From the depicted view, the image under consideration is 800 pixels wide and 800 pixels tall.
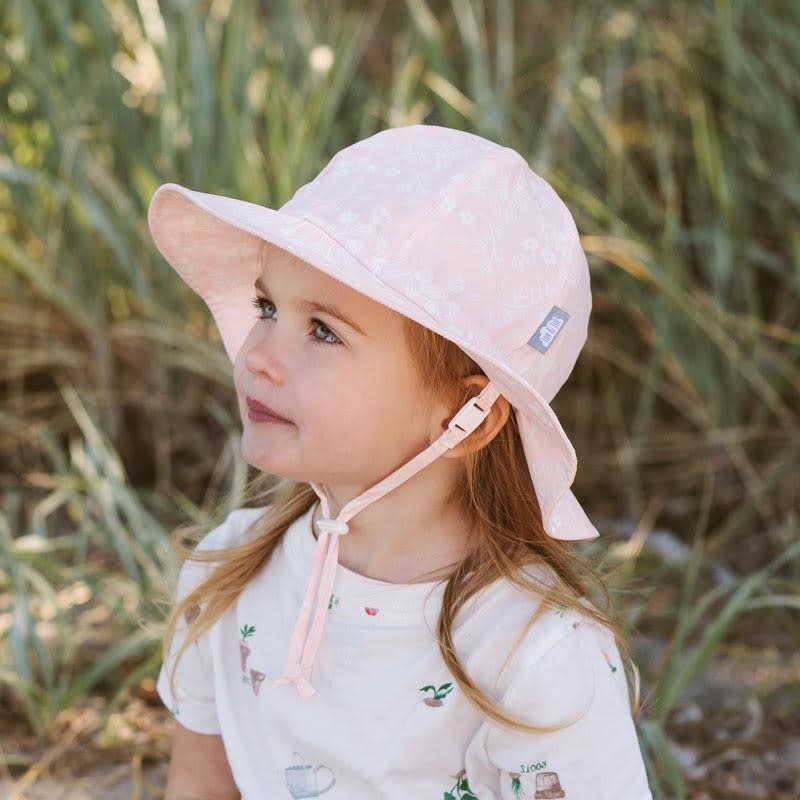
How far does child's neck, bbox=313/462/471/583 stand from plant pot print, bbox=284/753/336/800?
0.24m

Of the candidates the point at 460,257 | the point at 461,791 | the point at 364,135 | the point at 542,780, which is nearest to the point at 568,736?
the point at 542,780

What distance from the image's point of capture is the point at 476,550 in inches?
57.4

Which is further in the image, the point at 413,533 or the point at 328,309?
the point at 413,533

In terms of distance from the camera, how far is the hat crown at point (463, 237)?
50.8 inches

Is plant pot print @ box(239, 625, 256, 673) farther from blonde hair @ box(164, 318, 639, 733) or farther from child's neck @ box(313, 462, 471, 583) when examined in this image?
child's neck @ box(313, 462, 471, 583)

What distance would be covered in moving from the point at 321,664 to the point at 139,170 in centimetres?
150

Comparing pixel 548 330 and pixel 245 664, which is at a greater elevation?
pixel 548 330

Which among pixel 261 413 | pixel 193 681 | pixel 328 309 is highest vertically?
pixel 328 309

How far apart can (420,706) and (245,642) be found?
0.90 feet

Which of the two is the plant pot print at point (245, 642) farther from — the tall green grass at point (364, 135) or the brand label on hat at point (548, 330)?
the tall green grass at point (364, 135)

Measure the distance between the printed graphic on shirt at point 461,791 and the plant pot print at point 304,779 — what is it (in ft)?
0.45

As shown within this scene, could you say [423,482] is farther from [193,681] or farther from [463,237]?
[193,681]

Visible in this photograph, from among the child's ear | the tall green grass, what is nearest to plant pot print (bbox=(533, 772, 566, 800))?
the child's ear

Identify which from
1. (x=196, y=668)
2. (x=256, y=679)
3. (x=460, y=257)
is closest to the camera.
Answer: (x=460, y=257)
